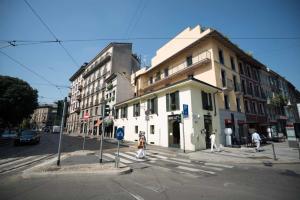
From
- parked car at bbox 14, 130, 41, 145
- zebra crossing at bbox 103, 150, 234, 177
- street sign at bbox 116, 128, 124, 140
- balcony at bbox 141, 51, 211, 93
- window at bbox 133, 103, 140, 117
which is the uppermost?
balcony at bbox 141, 51, 211, 93

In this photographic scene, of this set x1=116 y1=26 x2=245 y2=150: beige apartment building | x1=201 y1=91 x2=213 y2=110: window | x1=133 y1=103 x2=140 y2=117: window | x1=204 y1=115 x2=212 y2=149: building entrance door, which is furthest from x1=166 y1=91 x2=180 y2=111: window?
x1=133 y1=103 x2=140 y2=117: window

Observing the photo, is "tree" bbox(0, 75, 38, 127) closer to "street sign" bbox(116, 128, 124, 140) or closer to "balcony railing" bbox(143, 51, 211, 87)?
"balcony railing" bbox(143, 51, 211, 87)

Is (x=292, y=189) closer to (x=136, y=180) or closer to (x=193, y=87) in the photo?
(x=136, y=180)

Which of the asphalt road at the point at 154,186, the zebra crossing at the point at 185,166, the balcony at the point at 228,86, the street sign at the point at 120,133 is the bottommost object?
the zebra crossing at the point at 185,166

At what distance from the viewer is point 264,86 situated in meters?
28.9

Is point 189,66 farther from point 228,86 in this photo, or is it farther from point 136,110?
point 136,110

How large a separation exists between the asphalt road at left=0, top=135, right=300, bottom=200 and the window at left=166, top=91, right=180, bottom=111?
10287mm

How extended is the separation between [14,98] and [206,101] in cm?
3050

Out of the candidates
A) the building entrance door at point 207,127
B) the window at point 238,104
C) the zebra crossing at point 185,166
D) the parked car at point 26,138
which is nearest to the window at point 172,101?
the building entrance door at point 207,127

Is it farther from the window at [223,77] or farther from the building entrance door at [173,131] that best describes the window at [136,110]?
the window at [223,77]

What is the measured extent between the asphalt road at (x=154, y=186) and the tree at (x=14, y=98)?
85.1 ft

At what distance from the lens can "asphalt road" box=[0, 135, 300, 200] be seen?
4.33 meters

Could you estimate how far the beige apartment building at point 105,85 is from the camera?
103ft

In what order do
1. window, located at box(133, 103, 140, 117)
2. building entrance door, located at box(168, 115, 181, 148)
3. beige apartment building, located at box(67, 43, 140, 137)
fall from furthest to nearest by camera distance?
beige apartment building, located at box(67, 43, 140, 137) → window, located at box(133, 103, 140, 117) → building entrance door, located at box(168, 115, 181, 148)
